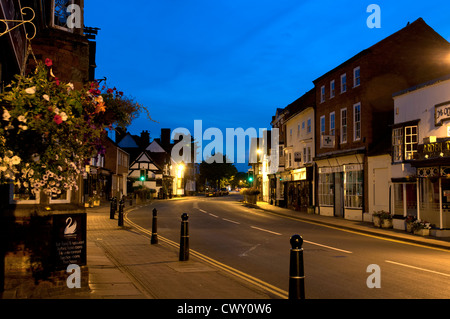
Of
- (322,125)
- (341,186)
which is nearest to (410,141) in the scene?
(341,186)

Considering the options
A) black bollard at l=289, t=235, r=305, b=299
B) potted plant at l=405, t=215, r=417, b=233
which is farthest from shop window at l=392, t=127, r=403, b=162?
black bollard at l=289, t=235, r=305, b=299

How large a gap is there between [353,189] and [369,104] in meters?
5.65

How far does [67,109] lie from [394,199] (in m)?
20.9

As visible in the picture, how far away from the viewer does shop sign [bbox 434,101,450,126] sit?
63.1 feet

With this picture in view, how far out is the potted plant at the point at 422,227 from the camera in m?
19.1

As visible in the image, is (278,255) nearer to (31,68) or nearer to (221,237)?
(221,237)

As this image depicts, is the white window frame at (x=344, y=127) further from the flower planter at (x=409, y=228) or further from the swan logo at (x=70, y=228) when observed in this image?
the swan logo at (x=70, y=228)

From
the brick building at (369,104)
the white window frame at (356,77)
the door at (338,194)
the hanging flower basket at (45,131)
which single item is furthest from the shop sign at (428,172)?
the hanging flower basket at (45,131)

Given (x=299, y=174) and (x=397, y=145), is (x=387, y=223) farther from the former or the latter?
(x=299, y=174)

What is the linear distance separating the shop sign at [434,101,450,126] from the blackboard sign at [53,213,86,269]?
17335mm

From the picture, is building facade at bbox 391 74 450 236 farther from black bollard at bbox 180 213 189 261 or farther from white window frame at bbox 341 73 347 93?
black bollard at bbox 180 213 189 261

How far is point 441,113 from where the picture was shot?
1961 cm

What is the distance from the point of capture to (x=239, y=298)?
7457 mm

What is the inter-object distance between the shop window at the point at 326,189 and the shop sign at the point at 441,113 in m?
12.7
